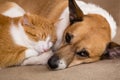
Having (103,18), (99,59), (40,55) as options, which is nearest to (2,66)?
(40,55)

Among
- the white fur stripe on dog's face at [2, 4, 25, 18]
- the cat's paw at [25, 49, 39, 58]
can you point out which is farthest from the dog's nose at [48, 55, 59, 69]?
the white fur stripe on dog's face at [2, 4, 25, 18]

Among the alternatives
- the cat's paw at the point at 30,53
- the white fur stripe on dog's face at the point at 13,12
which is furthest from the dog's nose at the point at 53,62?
the white fur stripe on dog's face at the point at 13,12

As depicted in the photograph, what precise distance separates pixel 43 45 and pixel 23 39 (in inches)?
4.4

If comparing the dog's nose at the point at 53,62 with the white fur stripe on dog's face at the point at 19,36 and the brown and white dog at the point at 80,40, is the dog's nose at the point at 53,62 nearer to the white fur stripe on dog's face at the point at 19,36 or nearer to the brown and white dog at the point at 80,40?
the brown and white dog at the point at 80,40

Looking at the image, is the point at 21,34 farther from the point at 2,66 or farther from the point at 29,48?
the point at 2,66

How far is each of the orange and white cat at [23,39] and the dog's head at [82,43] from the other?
0.29ft

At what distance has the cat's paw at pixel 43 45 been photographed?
1617mm

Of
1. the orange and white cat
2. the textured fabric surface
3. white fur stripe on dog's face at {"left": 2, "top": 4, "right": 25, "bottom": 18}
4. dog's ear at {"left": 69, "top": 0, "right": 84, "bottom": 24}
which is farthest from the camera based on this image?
white fur stripe on dog's face at {"left": 2, "top": 4, "right": 25, "bottom": 18}

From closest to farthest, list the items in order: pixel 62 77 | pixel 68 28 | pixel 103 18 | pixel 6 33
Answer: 1. pixel 62 77
2. pixel 6 33
3. pixel 68 28
4. pixel 103 18

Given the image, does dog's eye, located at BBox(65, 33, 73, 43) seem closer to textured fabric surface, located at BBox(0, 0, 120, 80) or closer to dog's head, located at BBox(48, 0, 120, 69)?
dog's head, located at BBox(48, 0, 120, 69)

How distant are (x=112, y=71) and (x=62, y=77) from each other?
26 centimetres

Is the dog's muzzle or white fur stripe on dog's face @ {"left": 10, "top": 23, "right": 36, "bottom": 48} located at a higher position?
white fur stripe on dog's face @ {"left": 10, "top": 23, "right": 36, "bottom": 48}

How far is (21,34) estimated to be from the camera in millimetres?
1624

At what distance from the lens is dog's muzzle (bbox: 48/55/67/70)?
1528mm
